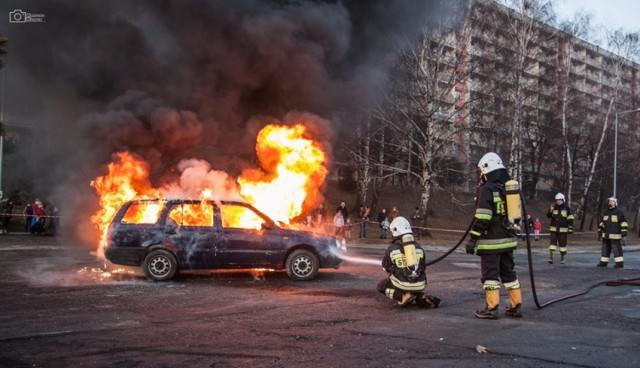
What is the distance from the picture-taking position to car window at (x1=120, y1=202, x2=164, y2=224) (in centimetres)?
910

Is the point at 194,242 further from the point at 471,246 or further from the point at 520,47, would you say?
the point at 520,47

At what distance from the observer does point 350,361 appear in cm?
434

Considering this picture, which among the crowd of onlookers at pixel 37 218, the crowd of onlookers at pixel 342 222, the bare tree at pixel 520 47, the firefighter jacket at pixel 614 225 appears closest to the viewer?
the firefighter jacket at pixel 614 225

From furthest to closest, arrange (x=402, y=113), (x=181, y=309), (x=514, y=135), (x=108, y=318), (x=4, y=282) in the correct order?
(x=514, y=135) → (x=402, y=113) → (x=4, y=282) → (x=181, y=309) → (x=108, y=318)

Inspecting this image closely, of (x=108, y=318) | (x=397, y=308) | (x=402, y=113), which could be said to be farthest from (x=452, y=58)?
(x=108, y=318)

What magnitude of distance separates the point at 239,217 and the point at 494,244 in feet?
15.4

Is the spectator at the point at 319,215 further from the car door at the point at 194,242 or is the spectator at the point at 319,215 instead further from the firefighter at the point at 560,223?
the car door at the point at 194,242

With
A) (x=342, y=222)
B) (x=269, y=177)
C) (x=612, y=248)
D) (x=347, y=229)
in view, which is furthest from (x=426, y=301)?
(x=347, y=229)

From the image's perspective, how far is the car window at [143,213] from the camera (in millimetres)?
9102

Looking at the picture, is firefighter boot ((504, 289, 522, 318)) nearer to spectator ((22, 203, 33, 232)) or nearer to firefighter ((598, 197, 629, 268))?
firefighter ((598, 197, 629, 268))

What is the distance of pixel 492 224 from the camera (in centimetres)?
631

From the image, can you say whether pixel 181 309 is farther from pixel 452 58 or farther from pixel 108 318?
pixel 452 58

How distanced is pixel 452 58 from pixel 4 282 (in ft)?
62.8

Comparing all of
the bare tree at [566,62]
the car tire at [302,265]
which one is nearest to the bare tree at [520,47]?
the bare tree at [566,62]
